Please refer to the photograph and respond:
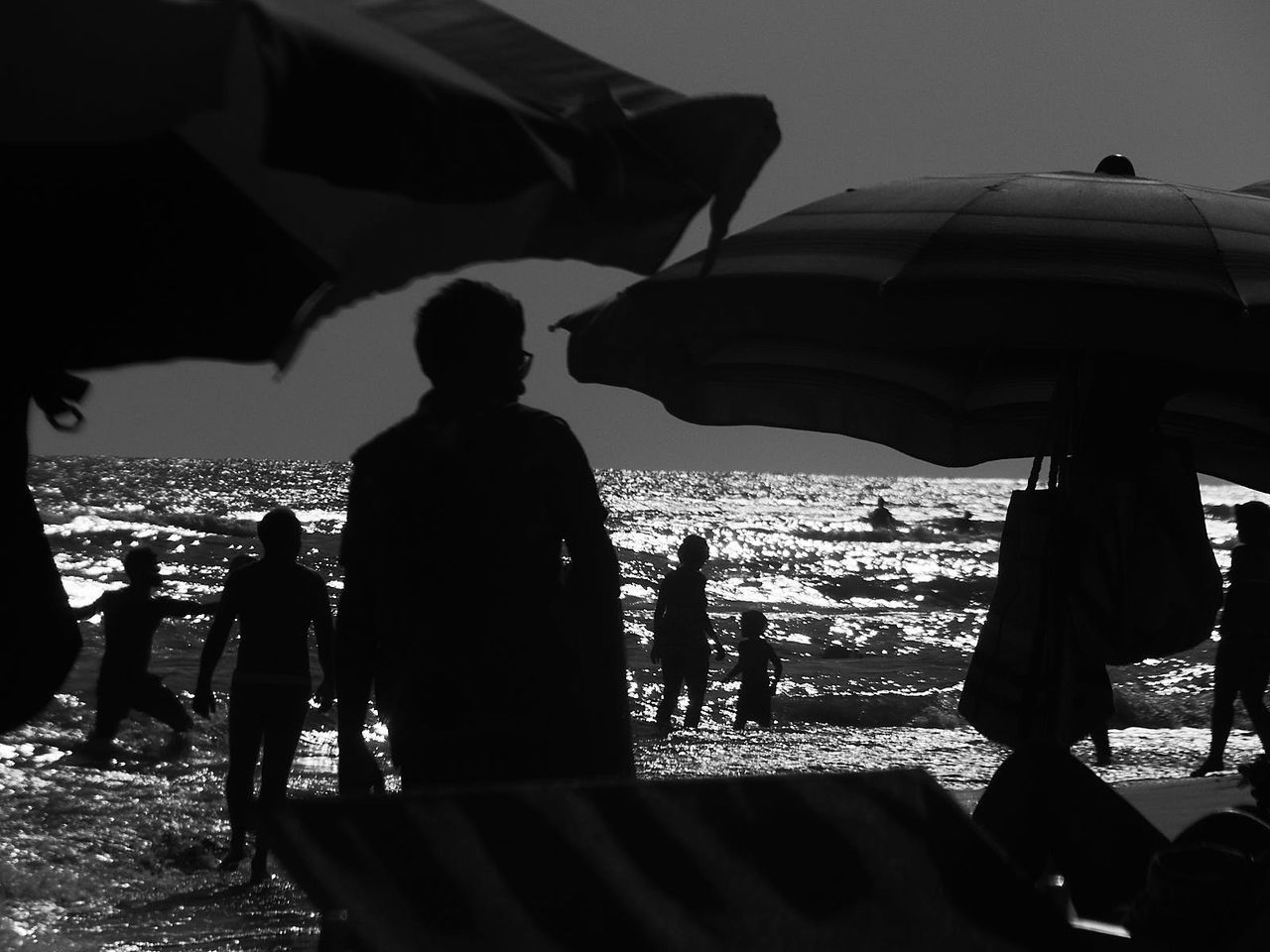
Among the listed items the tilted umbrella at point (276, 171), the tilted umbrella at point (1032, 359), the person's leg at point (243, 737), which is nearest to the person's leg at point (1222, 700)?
the tilted umbrella at point (1032, 359)

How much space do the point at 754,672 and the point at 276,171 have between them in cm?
1390

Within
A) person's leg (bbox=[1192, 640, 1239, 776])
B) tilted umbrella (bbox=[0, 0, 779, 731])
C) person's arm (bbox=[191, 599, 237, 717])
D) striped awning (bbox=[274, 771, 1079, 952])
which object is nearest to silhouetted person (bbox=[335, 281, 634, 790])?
tilted umbrella (bbox=[0, 0, 779, 731])

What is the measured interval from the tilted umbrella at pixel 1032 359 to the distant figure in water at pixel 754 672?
930 centimetres

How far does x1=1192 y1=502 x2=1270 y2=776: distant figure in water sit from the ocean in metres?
0.99

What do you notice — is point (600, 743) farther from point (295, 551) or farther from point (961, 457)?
point (295, 551)

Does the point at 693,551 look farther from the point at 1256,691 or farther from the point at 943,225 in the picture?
the point at 943,225

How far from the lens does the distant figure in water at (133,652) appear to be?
10773 millimetres

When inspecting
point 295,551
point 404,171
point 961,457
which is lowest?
point 295,551

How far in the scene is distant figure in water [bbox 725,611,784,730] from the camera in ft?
51.2

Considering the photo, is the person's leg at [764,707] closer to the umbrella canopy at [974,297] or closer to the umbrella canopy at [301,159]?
the umbrella canopy at [974,297]

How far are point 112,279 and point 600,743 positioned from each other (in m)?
1.37

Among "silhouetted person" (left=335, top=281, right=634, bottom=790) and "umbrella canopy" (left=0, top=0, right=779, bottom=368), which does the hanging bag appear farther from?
"umbrella canopy" (left=0, top=0, right=779, bottom=368)

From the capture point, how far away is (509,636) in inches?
135

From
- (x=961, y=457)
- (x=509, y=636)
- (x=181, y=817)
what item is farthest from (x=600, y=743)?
(x=181, y=817)
